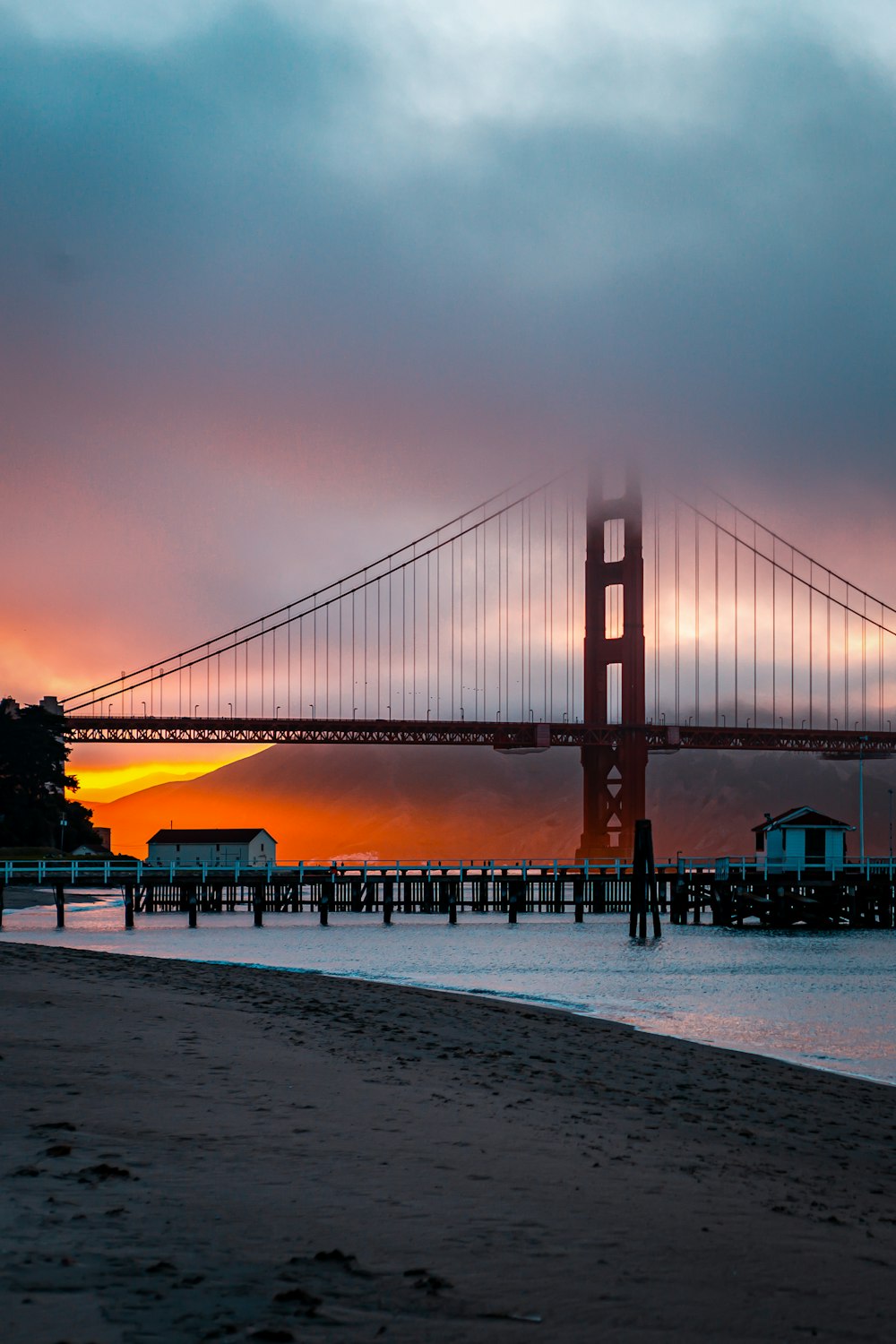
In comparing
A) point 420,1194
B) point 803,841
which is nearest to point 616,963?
point 803,841

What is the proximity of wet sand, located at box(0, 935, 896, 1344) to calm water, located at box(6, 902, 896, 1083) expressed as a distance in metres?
6.30

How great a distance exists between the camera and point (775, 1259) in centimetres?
679

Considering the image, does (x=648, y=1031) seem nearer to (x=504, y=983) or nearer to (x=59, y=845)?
(x=504, y=983)

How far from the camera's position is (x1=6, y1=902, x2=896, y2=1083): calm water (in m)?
21.7

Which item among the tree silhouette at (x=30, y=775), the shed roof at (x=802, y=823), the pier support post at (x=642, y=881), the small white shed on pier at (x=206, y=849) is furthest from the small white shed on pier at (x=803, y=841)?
the tree silhouette at (x=30, y=775)

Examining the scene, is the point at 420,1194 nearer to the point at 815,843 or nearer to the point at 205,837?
the point at 815,843

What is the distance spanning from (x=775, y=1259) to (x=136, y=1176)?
12.2ft

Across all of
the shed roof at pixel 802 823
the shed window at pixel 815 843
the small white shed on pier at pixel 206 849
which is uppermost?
the shed roof at pixel 802 823

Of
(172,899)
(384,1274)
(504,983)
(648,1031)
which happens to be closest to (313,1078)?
(384,1274)

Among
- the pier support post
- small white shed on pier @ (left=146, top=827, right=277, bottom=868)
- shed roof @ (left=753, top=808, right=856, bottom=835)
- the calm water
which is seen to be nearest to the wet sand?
the calm water

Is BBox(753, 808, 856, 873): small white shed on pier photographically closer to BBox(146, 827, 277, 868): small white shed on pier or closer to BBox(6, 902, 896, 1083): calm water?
BBox(6, 902, 896, 1083): calm water

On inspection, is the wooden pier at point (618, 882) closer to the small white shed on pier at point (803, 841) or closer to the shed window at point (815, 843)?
the small white shed on pier at point (803, 841)

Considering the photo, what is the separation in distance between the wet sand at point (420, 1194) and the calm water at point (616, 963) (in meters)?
6.30

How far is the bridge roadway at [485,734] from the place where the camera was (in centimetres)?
8562
